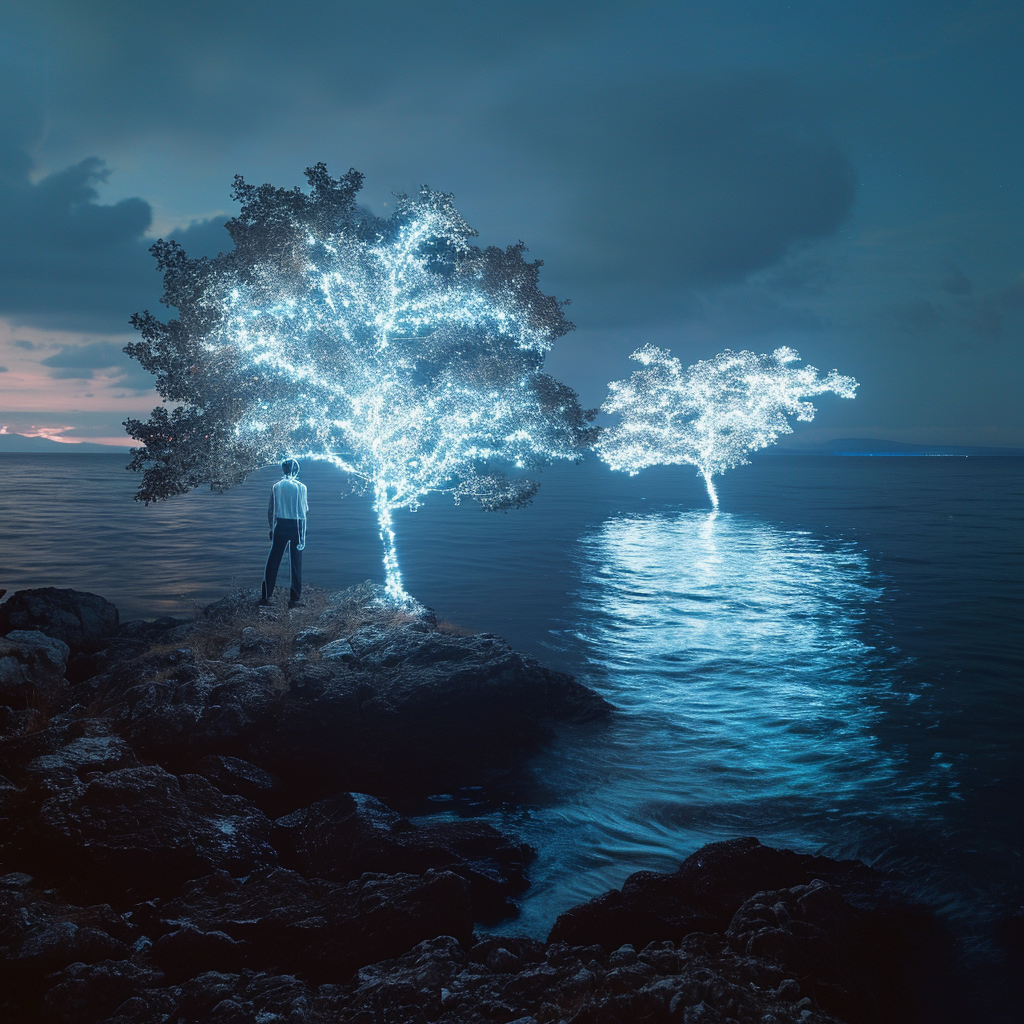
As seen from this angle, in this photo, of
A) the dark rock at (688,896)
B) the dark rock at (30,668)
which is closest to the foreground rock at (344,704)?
the dark rock at (30,668)

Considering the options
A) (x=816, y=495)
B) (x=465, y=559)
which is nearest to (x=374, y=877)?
(x=465, y=559)

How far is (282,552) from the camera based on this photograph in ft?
50.3

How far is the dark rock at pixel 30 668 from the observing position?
35.0 ft

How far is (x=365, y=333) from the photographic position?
1719 centimetres

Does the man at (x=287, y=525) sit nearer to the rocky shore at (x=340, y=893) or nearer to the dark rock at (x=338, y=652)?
the dark rock at (x=338, y=652)

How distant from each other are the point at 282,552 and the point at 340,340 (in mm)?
5293

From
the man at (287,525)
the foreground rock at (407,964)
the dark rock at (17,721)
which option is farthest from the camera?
the man at (287,525)

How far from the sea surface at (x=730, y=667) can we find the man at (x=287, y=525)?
5.70m

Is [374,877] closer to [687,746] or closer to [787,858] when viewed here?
[787,858]

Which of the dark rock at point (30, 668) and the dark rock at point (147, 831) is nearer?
the dark rock at point (147, 831)

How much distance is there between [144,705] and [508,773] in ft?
17.2

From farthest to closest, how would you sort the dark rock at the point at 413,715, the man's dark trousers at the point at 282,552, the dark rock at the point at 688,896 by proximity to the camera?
the man's dark trousers at the point at 282,552 < the dark rock at the point at 413,715 < the dark rock at the point at 688,896

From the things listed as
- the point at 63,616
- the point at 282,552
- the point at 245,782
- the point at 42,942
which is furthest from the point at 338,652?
the point at 42,942

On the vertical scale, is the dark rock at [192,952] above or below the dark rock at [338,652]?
below
